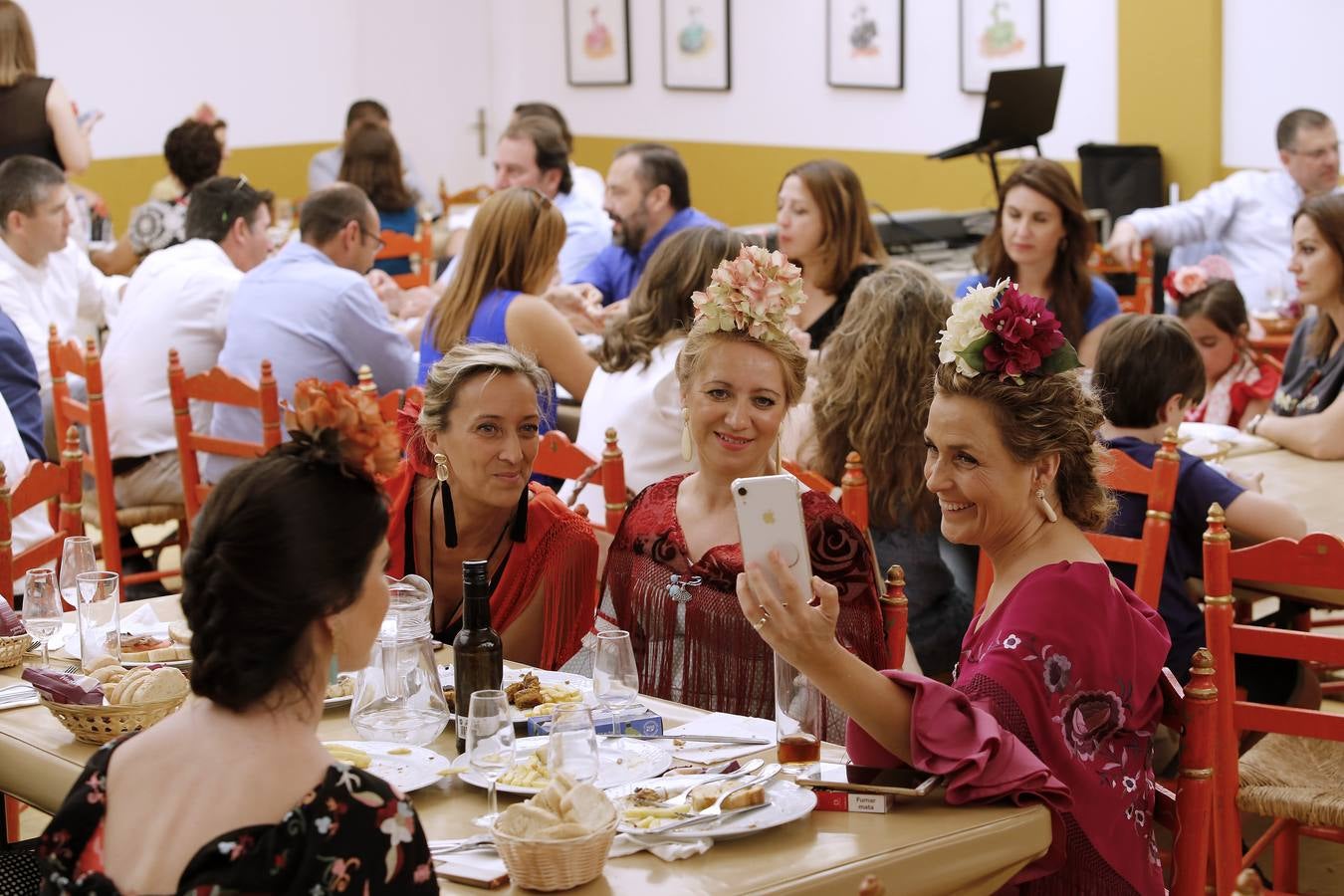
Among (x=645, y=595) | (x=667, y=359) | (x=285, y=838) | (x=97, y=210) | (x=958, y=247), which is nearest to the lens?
(x=285, y=838)

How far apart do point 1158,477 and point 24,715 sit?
2119mm

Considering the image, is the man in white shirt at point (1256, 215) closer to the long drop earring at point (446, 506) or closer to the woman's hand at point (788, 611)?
the long drop earring at point (446, 506)

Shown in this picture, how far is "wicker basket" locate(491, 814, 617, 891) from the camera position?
1.76 metres

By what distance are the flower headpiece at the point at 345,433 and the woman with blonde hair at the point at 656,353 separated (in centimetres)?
202

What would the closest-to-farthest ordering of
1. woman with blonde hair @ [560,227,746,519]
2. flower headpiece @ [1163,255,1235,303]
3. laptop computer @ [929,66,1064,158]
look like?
woman with blonde hair @ [560,227,746,519] → flower headpiece @ [1163,255,1235,303] → laptop computer @ [929,66,1064,158]

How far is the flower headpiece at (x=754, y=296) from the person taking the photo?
2818mm

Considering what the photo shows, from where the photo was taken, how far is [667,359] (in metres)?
3.80

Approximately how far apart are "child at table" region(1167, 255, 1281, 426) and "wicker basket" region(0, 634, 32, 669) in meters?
3.47

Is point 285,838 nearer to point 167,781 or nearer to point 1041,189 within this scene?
point 167,781

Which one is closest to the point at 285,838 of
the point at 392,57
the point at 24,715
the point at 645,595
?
the point at 24,715

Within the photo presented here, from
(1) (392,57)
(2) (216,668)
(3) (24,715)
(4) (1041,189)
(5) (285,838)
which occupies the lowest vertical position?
(3) (24,715)

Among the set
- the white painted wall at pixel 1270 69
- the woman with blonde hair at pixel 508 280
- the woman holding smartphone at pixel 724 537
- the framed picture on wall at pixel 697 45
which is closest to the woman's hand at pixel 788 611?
the woman holding smartphone at pixel 724 537

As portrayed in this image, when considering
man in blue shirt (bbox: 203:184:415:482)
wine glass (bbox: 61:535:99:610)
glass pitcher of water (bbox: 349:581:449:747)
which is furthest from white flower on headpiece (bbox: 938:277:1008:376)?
man in blue shirt (bbox: 203:184:415:482)

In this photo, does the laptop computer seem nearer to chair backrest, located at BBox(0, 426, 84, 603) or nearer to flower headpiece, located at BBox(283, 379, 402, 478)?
chair backrest, located at BBox(0, 426, 84, 603)
